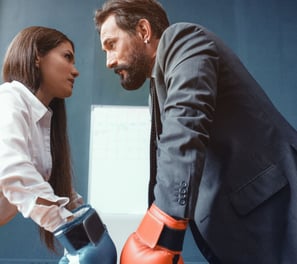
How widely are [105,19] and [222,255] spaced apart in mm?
912

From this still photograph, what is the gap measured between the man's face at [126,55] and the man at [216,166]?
34 cm

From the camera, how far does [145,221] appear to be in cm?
68

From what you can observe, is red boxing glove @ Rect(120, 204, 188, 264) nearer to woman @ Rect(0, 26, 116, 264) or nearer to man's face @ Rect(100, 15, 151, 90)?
woman @ Rect(0, 26, 116, 264)

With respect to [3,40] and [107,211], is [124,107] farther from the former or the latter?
[3,40]

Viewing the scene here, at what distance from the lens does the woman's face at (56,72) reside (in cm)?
140

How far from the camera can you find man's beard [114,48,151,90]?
3.84ft

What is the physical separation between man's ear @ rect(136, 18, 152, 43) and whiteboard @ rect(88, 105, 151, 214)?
3.69 ft

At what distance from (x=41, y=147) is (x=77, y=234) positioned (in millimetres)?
515

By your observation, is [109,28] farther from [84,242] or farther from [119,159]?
[119,159]

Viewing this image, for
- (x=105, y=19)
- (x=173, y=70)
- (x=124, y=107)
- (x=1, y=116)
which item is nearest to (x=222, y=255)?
(x=173, y=70)

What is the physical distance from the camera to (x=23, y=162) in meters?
0.89

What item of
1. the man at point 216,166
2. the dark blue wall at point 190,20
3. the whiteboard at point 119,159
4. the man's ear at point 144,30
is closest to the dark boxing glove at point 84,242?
the man at point 216,166

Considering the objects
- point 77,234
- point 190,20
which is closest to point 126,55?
point 77,234

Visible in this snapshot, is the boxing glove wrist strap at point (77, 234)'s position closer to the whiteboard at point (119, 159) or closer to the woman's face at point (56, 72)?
the woman's face at point (56, 72)
